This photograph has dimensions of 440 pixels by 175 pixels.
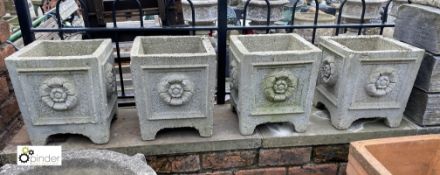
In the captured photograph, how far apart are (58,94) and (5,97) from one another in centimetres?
55

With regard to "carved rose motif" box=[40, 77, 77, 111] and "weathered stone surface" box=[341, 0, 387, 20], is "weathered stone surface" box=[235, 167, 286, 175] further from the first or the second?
"weathered stone surface" box=[341, 0, 387, 20]

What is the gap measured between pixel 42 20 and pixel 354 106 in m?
2.30

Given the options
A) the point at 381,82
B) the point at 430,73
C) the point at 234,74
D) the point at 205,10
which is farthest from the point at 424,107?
the point at 205,10

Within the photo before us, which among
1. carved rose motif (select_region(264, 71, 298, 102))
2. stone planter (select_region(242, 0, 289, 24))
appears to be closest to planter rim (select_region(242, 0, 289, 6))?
stone planter (select_region(242, 0, 289, 24))

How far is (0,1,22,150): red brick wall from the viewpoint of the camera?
5.77ft

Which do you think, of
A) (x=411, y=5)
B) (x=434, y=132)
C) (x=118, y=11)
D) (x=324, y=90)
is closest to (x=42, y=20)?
(x=118, y=11)

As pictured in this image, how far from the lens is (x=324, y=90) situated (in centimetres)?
194

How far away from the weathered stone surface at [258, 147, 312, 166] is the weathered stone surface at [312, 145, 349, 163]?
5 centimetres

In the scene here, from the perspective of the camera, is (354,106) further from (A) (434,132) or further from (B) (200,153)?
(B) (200,153)

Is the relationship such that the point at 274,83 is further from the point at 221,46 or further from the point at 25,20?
the point at 25,20

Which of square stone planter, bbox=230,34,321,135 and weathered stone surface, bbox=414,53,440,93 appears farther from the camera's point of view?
weathered stone surface, bbox=414,53,440,93

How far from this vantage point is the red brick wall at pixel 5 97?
1.76 m

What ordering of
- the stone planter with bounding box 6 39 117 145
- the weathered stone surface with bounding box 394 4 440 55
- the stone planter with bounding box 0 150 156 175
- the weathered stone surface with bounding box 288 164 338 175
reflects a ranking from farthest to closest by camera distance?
the weathered stone surface with bounding box 288 164 338 175, the weathered stone surface with bounding box 394 4 440 55, the stone planter with bounding box 6 39 117 145, the stone planter with bounding box 0 150 156 175

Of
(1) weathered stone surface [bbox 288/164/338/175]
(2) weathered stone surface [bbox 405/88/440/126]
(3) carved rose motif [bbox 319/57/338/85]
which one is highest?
(3) carved rose motif [bbox 319/57/338/85]
